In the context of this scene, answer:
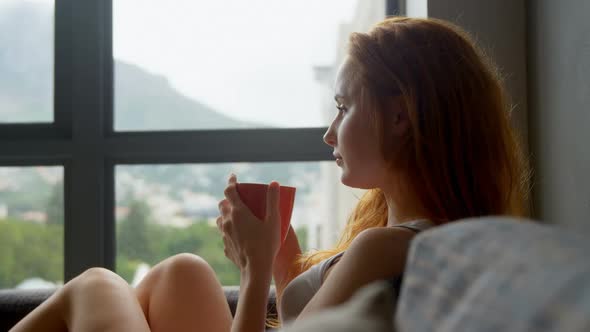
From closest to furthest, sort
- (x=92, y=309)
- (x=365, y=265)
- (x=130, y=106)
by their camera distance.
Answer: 1. (x=365, y=265)
2. (x=92, y=309)
3. (x=130, y=106)

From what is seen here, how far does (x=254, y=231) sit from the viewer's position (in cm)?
119

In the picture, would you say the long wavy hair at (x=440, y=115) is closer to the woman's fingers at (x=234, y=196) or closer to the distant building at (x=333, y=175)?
the woman's fingers at (x=234, y=196)

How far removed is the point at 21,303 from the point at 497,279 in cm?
145

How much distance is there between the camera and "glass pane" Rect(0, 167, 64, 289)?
89.4 inches

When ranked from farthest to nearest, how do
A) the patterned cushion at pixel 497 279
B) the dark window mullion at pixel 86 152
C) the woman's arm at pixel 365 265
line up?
the dark window mullion at pixel 86 152 → the woman's arm at pixel 365 265 → the patterned cushion at pixel 497 279

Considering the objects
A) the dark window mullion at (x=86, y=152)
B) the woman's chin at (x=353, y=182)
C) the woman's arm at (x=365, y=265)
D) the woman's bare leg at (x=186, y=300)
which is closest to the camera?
the woman's arm at (x=365, y=265)

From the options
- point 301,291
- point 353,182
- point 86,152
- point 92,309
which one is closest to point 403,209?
point 353,182

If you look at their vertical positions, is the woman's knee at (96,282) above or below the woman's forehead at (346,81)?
below

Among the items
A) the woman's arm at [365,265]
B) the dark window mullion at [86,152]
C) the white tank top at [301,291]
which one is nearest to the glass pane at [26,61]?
the dark window mullion at [86,152]

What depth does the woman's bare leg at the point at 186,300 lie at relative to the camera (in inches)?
54.9

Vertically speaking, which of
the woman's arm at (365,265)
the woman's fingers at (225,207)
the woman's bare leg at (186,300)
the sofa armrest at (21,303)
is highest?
the woman's fingers at (225,207)

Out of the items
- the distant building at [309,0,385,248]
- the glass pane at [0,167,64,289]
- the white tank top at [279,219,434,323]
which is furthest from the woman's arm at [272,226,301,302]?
the glass pane at [0,167,64,289]

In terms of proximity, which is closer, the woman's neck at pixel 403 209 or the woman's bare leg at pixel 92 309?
the woman's neck at pixel 403 209

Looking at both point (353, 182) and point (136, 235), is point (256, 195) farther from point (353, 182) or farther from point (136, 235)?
point (136, 235)
